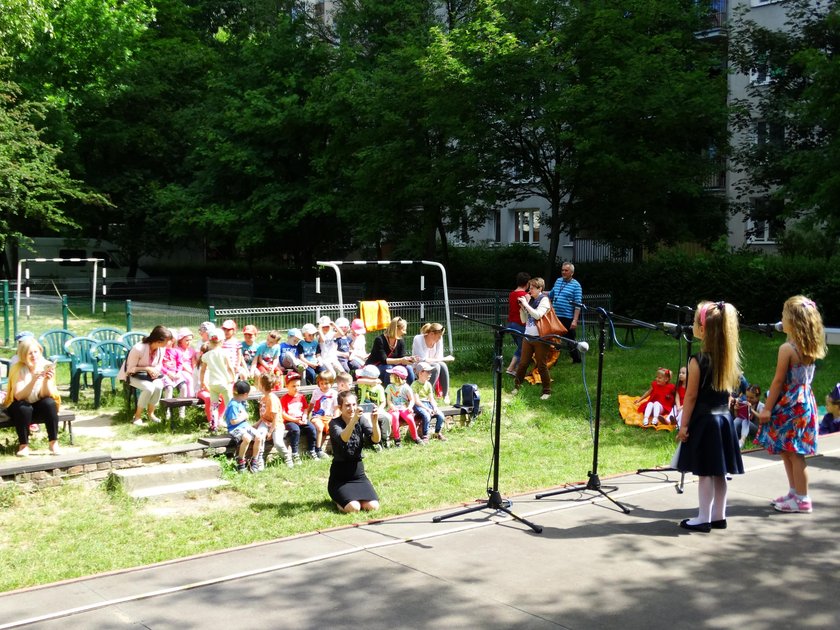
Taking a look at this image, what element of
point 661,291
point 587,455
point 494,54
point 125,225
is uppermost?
point 494,54

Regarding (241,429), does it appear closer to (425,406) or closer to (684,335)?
(425,406)

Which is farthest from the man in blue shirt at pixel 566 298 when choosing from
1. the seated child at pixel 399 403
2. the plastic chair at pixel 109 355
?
the plastic chair at pixel 109 355

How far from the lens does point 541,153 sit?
26.3 meters

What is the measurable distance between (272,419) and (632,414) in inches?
213

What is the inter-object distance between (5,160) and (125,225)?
16171 millimetres

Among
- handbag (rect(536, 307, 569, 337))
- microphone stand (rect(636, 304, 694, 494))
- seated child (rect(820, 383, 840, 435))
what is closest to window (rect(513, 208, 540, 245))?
handbag (rect(536, 307, 569, 337))

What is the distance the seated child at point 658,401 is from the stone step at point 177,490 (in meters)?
6.17

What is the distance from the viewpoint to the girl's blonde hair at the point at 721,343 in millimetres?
6895

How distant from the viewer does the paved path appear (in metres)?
5.54

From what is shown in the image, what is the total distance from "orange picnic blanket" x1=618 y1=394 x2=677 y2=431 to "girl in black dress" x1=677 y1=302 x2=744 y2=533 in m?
5.31

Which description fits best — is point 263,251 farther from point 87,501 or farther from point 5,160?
point 87,501

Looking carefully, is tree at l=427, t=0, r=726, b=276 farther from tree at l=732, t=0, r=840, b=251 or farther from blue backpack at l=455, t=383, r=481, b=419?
blue backpack at l=455, t=383, r=481, b=419

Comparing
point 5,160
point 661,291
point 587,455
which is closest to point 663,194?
point 661,291

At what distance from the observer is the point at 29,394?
982cm
